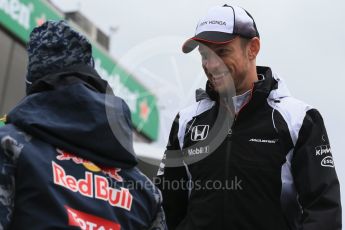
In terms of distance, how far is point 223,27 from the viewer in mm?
3188

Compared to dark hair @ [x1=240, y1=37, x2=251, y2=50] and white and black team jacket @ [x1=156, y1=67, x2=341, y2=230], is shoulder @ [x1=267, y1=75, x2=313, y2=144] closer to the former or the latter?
white and black team jacket @ [x1=156, y1=67, x2=341, y2=230]

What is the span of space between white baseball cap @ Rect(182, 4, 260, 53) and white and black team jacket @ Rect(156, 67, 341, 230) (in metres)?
0.27

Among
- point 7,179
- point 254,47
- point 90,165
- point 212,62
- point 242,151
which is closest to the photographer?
point 7,179

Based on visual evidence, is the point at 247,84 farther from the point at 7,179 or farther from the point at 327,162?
the point at 7,179

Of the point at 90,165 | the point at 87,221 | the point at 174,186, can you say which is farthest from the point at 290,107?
the point at 87,221

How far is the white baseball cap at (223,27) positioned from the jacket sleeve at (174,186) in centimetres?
54

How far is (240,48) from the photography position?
3188 mm

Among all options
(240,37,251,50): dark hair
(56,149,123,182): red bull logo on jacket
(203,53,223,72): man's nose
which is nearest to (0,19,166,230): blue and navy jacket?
(56,149,123,182): red bull logo on jacket

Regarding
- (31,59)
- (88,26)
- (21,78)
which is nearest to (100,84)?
(31,59)

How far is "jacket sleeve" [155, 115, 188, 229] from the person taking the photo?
10.5 ft

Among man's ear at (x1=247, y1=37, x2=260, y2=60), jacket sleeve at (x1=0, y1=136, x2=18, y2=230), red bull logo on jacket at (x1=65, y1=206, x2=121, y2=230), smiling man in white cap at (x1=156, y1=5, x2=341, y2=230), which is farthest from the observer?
man's ear at (x1=247, y1=37, x2=260, y2=60)

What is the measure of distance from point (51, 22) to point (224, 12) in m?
1.21

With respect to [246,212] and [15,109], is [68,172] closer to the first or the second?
[15,109]

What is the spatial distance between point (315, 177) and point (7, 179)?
1.49 m
